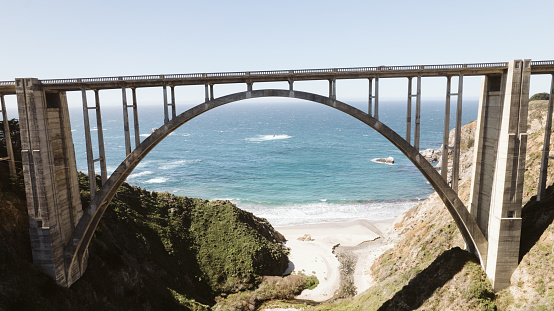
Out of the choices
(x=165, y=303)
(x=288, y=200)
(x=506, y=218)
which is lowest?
(x=288, y=200)

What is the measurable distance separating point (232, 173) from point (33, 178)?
72.2 metres

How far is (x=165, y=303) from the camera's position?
25.1m

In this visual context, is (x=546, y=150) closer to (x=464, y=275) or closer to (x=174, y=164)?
(x=464, y=275)

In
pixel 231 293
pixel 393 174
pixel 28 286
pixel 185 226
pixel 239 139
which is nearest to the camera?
pixel 28 286

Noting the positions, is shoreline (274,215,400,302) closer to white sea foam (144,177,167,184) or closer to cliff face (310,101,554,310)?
cliff face (310,101,554,310)

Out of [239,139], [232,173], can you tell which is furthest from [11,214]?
[239,139]

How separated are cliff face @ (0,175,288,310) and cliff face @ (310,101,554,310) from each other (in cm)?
1123

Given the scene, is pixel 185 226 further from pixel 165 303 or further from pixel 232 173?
pixel 232 173

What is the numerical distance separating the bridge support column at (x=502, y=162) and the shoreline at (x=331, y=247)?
48.0 ft

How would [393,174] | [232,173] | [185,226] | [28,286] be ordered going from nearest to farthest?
[28,286], [185,226], [393,174], [232,173]

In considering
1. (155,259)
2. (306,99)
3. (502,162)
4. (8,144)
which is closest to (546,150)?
(502,162)

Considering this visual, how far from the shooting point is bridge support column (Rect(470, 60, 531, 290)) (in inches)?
739

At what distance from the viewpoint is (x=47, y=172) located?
20812mm

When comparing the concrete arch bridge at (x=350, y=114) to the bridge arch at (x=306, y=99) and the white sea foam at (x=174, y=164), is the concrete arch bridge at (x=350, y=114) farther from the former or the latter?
the white sea foam at (x=174, y=164)
